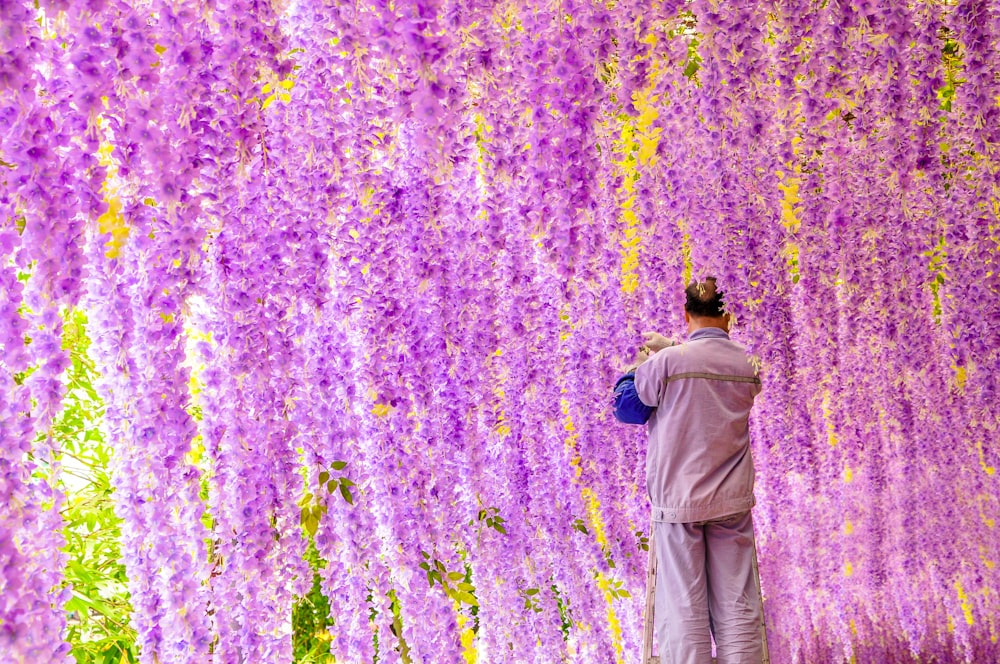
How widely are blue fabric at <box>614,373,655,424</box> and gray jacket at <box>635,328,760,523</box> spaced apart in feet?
0.19

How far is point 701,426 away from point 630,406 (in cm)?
29

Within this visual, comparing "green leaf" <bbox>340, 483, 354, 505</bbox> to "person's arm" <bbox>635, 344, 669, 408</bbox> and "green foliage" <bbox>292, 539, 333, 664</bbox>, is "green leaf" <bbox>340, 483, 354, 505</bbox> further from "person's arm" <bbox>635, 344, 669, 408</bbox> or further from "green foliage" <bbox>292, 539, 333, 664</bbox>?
"green foliage" <bbox>292, 539, 333, 664</bbox>

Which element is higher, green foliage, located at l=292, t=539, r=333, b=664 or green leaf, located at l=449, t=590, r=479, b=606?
green leaf, located at l=449, t=590, r=479, b=606

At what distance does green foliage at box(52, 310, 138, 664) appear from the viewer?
3.39 m

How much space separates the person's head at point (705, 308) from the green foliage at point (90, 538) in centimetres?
243

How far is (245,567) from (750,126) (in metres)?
1.93

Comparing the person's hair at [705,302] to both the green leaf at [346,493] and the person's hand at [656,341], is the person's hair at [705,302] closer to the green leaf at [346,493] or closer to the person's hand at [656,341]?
the person's hand at [656,341]

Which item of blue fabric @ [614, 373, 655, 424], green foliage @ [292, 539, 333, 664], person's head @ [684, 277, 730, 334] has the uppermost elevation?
person's head @ [684, 277, 730, 334]

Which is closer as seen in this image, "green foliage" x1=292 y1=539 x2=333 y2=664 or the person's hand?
the person's hand

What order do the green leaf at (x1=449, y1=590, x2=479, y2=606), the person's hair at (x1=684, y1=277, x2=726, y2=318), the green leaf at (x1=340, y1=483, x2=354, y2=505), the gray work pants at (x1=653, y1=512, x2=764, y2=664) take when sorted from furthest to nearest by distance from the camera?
the person's hair at (x1=684, y1=277, x2=726, y2=318), the gray work pants at (x1=653, y1=512, x2=764, y2=664), the green leaf at (x1=449, y1=590, x2=479, y2=606), the green leaf at (x1=340, y1=483, x2=354, y2=505)

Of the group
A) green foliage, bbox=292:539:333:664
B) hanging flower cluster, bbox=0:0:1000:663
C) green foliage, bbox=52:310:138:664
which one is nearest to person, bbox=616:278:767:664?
hanging flower cluster, bbox=0:0:1000:663

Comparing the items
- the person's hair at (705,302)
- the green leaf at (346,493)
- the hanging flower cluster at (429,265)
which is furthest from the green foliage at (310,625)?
the green leaf at (346,493)

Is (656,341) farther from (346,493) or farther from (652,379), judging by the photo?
(346,493)

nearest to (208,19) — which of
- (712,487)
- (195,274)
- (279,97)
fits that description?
(279,97)
